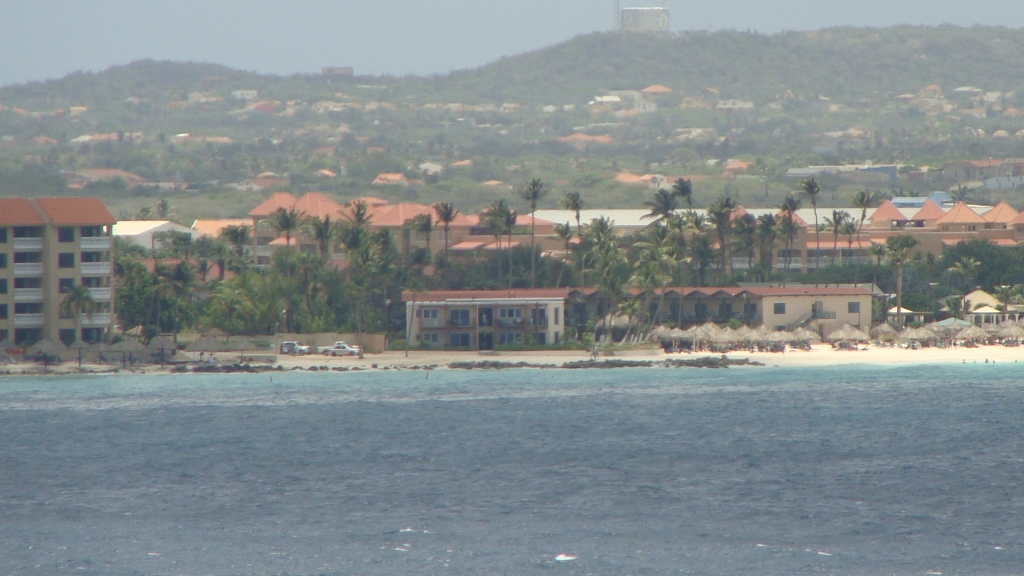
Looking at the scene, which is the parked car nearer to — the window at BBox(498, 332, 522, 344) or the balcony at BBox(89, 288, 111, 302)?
the balcony at BBox(89, 288, 111, 302)

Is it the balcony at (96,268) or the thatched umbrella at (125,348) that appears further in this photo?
the balcony at (96,268)

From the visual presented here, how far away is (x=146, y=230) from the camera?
126 meters

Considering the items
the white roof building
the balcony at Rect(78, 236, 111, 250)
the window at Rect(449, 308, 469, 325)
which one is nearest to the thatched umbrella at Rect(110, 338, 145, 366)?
the balcony at Rect(78, 236, 111, 250)

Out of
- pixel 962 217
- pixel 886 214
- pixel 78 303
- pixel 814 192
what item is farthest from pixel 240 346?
pixel 886 214

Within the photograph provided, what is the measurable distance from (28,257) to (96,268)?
3.47m

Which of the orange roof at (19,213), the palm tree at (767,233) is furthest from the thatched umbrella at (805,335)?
the orange roof at (19,213)

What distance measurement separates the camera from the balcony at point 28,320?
254 ft

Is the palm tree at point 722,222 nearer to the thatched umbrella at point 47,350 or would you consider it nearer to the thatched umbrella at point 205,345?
the thatched umbrella at point 205,345

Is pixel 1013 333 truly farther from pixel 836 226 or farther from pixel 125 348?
pixel 125 348

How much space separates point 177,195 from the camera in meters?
180

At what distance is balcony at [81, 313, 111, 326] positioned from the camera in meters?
78.8

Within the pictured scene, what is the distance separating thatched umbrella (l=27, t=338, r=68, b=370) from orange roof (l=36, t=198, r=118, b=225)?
21.5 feet

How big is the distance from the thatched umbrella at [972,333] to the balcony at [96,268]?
4685 centimetres

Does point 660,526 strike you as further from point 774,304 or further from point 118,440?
point 774,304
